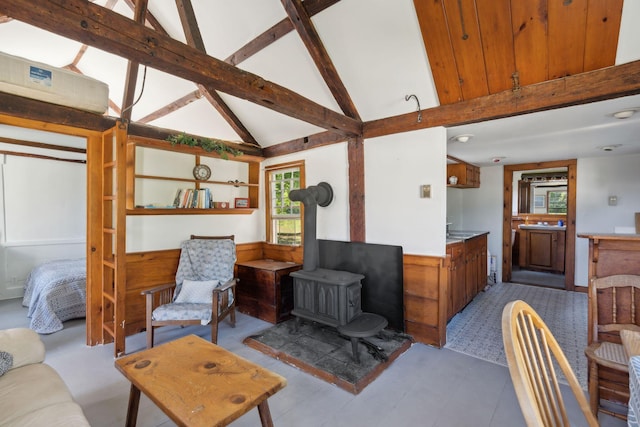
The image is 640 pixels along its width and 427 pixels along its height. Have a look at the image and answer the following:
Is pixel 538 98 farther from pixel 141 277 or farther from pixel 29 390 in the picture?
pixel 141 277

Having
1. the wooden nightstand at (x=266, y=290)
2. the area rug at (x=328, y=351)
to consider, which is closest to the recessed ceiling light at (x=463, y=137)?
the area rug at (x=328, y=351)

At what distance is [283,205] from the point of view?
4305 millimetres

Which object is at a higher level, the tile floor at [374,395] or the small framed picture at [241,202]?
the small framed picture at [241,202]

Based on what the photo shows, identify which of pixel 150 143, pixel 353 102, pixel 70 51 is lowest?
pixel 150 143

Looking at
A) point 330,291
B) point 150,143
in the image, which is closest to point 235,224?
point 150,143

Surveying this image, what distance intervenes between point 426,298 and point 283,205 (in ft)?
7.49

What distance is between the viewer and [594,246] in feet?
6.87

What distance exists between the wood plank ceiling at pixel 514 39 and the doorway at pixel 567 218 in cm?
329

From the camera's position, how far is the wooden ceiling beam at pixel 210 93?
2.41 metres

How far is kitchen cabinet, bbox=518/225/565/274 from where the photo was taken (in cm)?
573

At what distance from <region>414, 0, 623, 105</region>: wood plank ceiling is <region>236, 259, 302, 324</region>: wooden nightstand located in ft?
8.68

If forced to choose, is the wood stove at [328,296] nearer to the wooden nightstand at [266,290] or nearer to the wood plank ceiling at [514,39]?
the wooden nightstand at [266,290]

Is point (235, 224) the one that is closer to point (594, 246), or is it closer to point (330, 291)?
point (330, 291)

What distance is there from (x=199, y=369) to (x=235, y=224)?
8.81 feet
